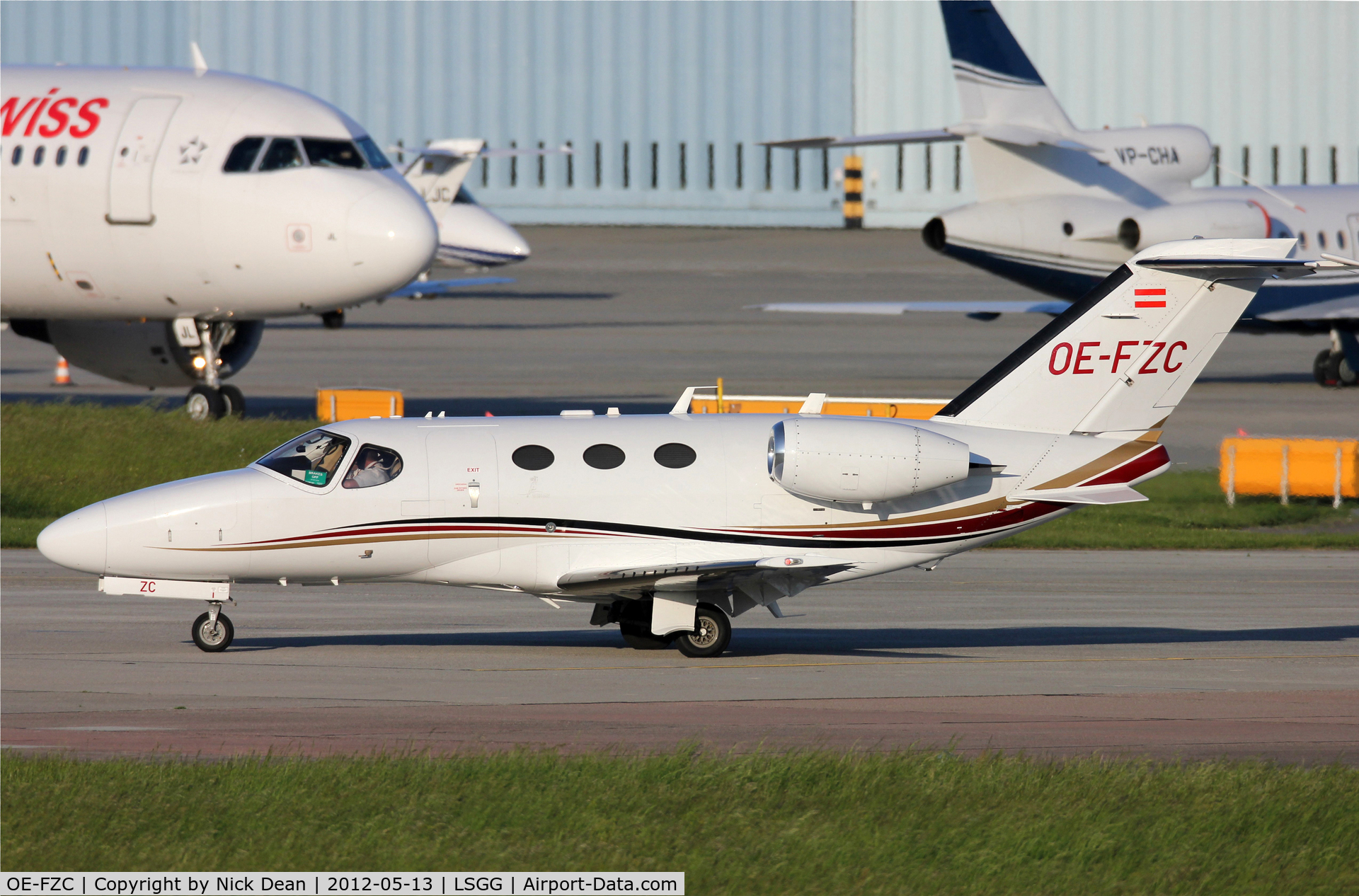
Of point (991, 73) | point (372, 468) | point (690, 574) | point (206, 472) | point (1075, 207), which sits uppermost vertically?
point (991, 73)

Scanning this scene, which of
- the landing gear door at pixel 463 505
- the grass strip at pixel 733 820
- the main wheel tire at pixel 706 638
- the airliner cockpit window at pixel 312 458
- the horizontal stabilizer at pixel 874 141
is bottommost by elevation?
the main wheel tire at pixel 706 638

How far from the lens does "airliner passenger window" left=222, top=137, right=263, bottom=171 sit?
30266mm

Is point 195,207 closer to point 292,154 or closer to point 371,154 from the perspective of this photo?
point 292,154

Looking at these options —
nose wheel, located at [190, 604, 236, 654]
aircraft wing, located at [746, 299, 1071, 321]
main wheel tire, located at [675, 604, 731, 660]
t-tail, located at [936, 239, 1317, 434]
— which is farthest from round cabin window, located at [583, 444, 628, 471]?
aircraft wing, located at [746, 299, 1071, 321]

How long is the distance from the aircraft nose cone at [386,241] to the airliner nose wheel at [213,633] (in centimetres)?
1333

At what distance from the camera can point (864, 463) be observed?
16.9m

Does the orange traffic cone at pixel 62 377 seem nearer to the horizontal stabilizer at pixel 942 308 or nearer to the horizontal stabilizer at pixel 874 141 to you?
the horizontal stabilizer at pixel 942 308

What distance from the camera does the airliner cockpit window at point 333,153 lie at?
30.6 metres

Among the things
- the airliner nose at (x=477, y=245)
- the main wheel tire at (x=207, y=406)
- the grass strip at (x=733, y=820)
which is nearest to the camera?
the grass strip at (x=733, y=820)

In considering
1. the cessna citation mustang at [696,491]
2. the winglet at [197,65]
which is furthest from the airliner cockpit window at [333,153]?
the cessna citation mustang at [696,491]

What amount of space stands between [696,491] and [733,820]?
660 centimetres

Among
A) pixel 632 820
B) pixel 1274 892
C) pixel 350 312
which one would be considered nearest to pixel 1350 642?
pixel 1274 892

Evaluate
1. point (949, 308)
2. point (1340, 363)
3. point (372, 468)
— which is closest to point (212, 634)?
point (372, 468)

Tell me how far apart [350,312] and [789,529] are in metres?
51.3
